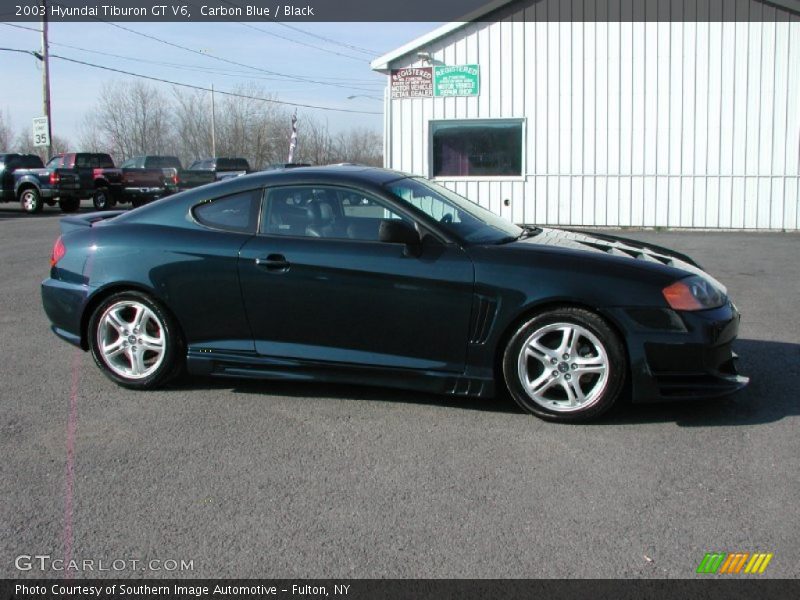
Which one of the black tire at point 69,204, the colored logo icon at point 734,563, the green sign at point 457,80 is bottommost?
the colored logo icon at point 734,563

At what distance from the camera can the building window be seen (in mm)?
17203

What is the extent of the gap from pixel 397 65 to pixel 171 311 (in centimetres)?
1328

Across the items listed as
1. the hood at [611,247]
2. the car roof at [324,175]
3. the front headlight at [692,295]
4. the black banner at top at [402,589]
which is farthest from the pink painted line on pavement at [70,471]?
the front headlight at [692,295]

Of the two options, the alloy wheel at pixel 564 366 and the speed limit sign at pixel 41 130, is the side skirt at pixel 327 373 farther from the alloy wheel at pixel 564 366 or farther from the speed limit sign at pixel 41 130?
→ the speed limit sign at pixel 41 130

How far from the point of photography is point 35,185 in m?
26.1

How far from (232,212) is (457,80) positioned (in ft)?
41.5

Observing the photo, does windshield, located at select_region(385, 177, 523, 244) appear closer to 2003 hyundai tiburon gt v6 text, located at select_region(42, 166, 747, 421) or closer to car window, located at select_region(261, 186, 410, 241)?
2003 hyundai tiburon gt v6 text, located at select_region(42, 166, 747, 421)

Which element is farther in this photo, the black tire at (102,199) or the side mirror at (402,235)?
the black tire at (102,199)

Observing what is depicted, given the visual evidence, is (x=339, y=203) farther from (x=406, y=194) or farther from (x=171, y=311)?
(x=171, y=311)

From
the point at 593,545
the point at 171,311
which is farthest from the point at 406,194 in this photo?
the point at 593,545

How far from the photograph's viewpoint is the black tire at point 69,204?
26614mm

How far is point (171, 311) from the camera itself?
17.2 feet

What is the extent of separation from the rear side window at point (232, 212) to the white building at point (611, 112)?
40.8ft

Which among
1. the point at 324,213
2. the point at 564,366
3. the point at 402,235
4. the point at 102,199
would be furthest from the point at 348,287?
the point at 102,199
